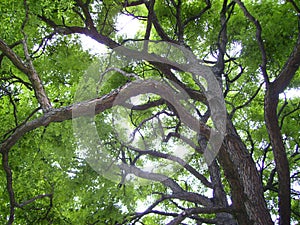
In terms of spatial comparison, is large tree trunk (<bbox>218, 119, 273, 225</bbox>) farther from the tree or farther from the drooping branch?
the drooping branch

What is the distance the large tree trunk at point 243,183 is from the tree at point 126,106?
0.02 meters

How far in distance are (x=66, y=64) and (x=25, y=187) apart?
2657 millimetres

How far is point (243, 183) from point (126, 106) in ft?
10.7

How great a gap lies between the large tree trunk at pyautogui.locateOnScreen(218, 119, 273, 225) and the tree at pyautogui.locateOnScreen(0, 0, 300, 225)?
2 centimetres

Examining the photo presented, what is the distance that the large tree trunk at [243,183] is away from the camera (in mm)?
5332

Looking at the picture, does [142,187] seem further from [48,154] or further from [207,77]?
[207,77]

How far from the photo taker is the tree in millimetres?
5605

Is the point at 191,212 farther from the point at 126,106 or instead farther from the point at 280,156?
the point at 126,106

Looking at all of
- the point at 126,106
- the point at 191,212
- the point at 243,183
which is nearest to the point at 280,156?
the point at 243,183

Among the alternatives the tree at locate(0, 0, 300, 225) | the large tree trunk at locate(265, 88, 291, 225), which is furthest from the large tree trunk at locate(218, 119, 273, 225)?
the large tree trunk at locate(265, 88, 291, 225)

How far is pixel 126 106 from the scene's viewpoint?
25.7 ft

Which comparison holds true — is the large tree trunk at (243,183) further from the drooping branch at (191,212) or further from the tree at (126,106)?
the drooping branch at (191,212)

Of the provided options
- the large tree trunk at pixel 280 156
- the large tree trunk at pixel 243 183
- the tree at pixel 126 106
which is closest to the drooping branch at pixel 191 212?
the tree at pixel 126 106

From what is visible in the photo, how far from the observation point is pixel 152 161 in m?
9.90
